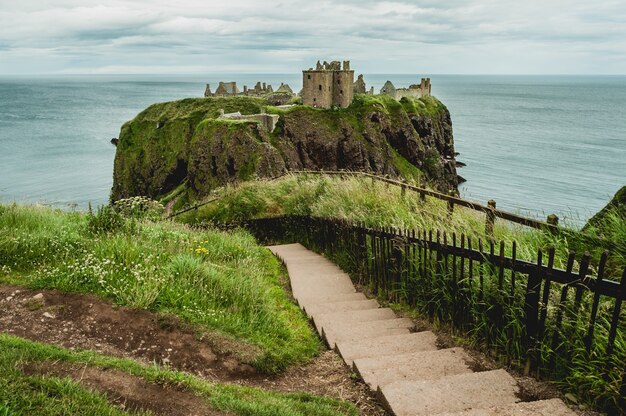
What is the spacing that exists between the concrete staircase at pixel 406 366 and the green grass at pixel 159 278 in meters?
0.53

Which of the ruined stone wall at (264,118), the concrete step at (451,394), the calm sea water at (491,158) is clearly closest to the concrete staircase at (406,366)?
the concrete step at (451,394)

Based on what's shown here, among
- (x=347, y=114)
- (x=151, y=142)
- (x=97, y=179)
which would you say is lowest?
(x=97, y=179)

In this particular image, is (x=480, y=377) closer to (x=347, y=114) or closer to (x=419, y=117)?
(x=347, y=114)

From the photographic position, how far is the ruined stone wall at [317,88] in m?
74.9

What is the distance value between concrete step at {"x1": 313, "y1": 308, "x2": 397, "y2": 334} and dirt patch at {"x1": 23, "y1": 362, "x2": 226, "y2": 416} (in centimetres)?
323

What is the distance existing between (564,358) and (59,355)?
554 centimetres

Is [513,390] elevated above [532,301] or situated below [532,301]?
below

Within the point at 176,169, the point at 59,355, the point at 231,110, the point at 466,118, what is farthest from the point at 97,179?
the point at 466,118

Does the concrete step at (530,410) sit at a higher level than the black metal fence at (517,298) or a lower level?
lower

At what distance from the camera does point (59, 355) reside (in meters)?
5.29

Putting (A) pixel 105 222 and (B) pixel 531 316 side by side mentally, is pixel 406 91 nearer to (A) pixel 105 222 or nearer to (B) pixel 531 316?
(A) pixel 105 222

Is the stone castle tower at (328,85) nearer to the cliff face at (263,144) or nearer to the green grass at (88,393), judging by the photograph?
the cliff face at (263,144)

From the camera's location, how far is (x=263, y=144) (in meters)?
58.0

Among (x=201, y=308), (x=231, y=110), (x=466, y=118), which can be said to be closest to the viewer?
(x=201, y=308)
